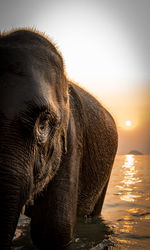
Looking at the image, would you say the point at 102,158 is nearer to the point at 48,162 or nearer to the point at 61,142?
the point at 61,142

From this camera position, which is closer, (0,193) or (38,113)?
(0,193)

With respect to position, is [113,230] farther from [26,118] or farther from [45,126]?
[26,118]

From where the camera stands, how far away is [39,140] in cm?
214

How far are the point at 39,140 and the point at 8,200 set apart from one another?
1.67 feet

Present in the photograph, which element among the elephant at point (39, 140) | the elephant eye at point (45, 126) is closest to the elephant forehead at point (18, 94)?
the elephant at point (39, 140)

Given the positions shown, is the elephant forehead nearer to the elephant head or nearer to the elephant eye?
the elephant head

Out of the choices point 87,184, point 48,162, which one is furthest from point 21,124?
point 87,184

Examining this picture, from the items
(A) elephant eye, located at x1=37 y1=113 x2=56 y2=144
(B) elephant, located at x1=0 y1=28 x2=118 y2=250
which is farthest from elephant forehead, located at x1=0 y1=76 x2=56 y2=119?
(A) elephant eye, located at x1=37 y1=113 x2=56 y2=144

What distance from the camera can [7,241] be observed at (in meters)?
1.81

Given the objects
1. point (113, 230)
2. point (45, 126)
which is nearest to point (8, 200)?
point (45, 126)

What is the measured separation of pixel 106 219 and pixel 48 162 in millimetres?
2638

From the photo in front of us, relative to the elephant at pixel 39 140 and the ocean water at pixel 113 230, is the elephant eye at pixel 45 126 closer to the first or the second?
the elephant at pixel 39 140

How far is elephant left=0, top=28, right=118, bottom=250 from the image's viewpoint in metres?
1.84

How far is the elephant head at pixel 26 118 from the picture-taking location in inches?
71.4
